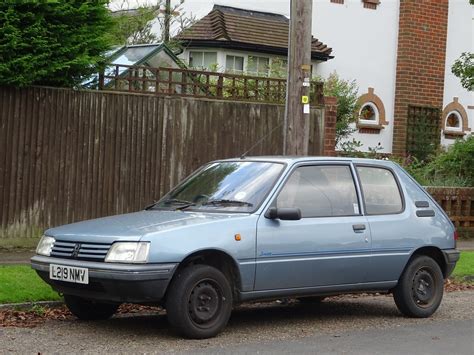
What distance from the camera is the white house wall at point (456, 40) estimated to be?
26.6 m

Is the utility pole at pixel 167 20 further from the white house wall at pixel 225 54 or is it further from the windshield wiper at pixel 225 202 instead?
the windshield wiper at pixel 225 202

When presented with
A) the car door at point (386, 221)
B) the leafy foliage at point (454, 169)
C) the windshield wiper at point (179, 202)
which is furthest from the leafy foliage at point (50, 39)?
the leafy foliage at point (454, 169)

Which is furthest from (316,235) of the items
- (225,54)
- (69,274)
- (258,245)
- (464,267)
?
(225,54)

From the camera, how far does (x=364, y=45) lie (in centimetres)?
2545

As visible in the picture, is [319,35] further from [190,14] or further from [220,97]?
[220,97]

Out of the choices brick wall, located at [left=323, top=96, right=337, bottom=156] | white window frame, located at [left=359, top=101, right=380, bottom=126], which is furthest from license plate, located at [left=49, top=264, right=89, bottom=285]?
white window frame, located at [left=359, top=101, right=380, bottom=126]

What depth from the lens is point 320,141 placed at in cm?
1614

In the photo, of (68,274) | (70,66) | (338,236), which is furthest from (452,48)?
(68,274)

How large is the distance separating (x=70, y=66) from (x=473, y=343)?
708 cm

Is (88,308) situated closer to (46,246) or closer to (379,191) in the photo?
(46,246)

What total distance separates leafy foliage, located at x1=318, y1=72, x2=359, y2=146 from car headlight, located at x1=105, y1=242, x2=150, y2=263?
14.8 m

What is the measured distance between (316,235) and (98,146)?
19.4 feet

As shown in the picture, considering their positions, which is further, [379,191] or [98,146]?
[98,146]

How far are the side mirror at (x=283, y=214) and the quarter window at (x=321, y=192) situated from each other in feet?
0.81
